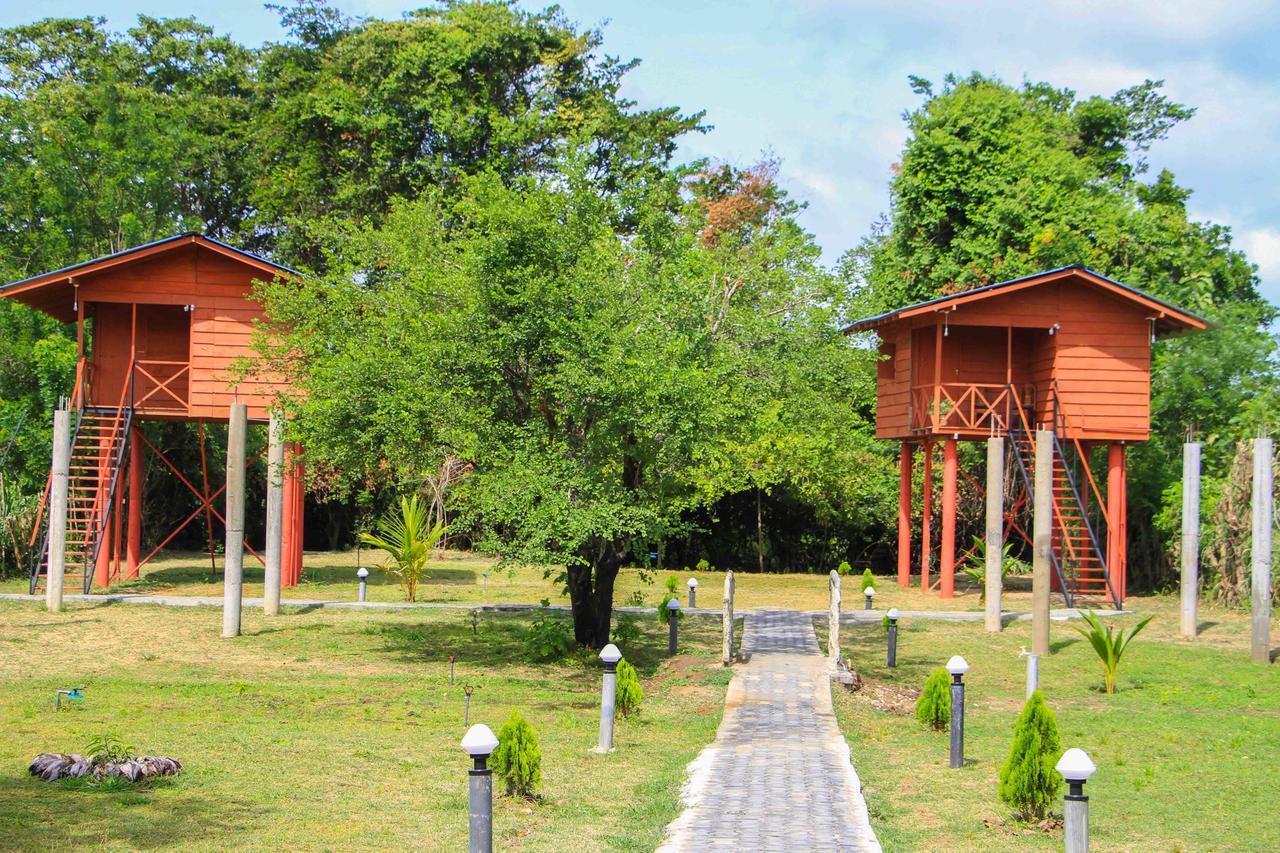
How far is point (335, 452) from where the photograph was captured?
60.9ft

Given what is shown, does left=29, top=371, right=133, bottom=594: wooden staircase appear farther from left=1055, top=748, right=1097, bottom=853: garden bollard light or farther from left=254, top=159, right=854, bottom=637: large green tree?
left=1055, top=748, right=1097, bottom=853: garden bollard light

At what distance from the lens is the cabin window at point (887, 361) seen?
103 ft

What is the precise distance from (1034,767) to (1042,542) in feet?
33.7

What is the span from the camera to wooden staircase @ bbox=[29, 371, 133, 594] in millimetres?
25391

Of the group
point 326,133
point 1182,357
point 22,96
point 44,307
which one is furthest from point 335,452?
point 22,96

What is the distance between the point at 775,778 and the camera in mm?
11633

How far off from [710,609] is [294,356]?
10.1 meters

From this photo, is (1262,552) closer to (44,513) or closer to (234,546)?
(234,546)

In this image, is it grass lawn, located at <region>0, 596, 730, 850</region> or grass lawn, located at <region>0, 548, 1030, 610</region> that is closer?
grass lawn, located at <region>0, 596, 730, 850</region>

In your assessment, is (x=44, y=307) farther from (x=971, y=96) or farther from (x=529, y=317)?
(x=971, y=96)

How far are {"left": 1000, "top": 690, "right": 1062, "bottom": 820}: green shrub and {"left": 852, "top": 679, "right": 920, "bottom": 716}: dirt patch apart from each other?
19.4ft

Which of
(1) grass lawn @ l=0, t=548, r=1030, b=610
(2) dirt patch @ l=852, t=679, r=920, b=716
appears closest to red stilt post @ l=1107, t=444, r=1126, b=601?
(1) grass lawn @ l=0, t=548, r=1030, b=610

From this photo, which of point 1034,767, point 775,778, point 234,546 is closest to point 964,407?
point 234,546

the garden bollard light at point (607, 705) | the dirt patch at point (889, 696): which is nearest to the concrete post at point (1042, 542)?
the dirt patch at point (889, 696)
